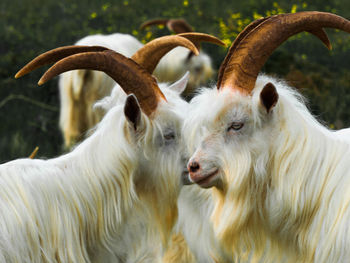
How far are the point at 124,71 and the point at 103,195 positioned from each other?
36.9 inches

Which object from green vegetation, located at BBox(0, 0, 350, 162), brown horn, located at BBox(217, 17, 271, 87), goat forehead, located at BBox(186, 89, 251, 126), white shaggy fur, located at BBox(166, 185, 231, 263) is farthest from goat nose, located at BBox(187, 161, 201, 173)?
green vegetation, located at BBox(0, 0, 350, 162)

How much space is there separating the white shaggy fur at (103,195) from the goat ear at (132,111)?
32 mm

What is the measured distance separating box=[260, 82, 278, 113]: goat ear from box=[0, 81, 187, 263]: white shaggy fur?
810 millimetres

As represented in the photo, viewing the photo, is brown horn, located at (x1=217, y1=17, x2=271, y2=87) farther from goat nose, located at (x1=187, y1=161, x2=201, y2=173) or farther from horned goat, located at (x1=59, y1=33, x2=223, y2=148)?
horned goat, located at (x1=59, y1=33, x2=223, y2=148)

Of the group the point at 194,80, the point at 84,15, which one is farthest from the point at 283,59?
the point at 84,15

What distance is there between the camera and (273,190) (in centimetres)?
467

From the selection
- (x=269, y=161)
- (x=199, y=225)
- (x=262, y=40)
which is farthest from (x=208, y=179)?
(x=199, y=225)

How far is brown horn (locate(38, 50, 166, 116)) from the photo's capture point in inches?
203

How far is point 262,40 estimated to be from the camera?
187 inches

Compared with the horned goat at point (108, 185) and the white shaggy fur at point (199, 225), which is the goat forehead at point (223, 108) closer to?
the horned goat at point (108, 185)

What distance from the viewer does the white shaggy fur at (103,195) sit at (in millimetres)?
4715

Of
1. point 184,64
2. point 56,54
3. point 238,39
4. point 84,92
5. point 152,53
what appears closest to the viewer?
point 238,39

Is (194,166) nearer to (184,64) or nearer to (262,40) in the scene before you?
(262,40)

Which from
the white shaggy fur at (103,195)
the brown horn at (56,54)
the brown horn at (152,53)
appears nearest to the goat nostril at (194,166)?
the white shaggy fur at (103,195)
